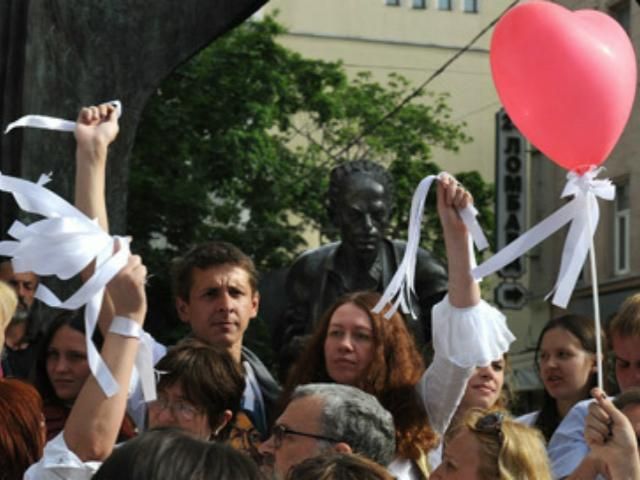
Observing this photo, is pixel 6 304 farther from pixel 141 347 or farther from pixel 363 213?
pixel 363 213

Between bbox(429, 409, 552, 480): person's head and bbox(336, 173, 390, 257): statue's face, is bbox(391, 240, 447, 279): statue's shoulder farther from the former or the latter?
bbox(429, 409, 552, 480): person's head

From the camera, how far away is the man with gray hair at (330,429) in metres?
4.51

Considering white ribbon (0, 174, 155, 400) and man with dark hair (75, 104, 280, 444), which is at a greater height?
white ribbon (0, 174, 155, 400)

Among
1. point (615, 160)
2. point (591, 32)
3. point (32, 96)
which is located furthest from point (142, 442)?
point (615, 160)

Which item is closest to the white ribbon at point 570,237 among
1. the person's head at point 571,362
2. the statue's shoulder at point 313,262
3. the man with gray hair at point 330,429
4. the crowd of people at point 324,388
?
the crowd of people at point 324,388

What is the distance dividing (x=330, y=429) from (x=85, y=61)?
3041 millimetres

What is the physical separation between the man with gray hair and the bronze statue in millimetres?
2103

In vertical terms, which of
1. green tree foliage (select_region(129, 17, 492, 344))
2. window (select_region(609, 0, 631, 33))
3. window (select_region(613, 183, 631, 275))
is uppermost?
window (select_region(609, 0, 631, 33))

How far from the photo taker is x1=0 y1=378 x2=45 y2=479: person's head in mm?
4406

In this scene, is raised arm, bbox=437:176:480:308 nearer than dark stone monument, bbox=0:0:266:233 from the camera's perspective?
Yes

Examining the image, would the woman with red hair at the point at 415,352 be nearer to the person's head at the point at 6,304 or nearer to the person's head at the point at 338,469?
the person's head at the point at 6,304

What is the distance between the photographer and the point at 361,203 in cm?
673

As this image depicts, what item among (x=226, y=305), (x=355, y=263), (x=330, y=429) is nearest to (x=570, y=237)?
(x=330, y=429)

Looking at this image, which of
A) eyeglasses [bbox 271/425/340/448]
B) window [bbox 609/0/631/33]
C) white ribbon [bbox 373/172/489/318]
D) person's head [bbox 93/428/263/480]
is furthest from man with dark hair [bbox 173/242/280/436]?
window [bbox 609/0/631/33]
